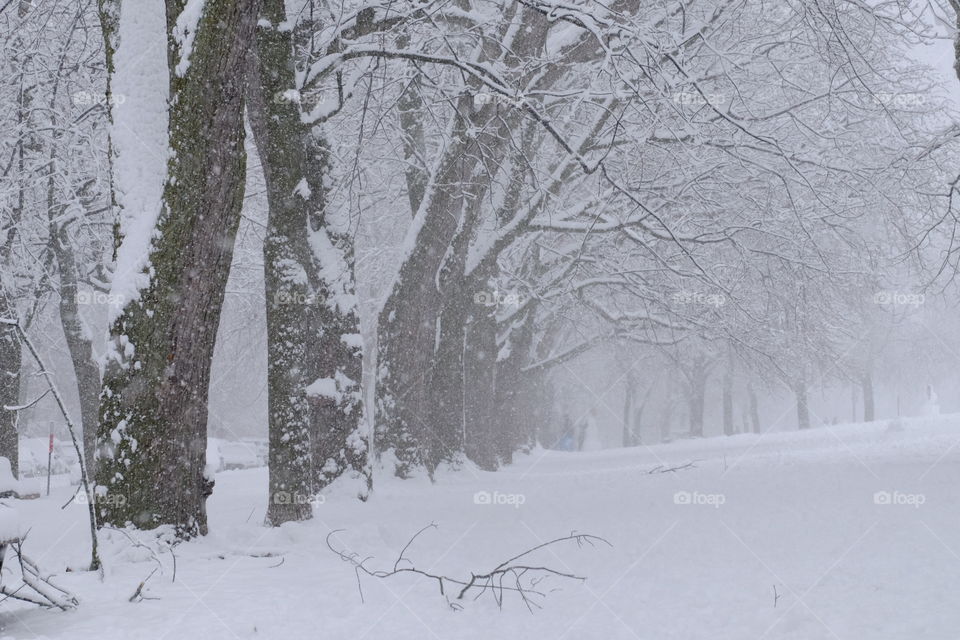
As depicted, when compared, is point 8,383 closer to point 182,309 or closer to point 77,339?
point 77,339

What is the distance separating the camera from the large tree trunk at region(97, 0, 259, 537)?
528 centimetres

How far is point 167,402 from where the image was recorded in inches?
209

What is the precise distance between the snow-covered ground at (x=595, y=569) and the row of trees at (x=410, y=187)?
0.84m

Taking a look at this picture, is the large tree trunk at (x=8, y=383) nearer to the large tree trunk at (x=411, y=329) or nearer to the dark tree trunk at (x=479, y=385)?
the large tree trunk at (x=411, y=329)

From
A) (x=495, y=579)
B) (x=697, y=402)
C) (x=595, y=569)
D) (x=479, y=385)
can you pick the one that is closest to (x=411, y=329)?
(x=479, y=385)

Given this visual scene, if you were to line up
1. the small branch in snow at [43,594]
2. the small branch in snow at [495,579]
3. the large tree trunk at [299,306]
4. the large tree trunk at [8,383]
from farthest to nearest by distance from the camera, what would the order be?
the large tree trunk at [8,383], the large tree trunk at [299,306], the small branch in snow at [495,579], the small branch in snow at [43,594]

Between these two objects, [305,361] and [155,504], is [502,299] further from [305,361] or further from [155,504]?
[155,504]

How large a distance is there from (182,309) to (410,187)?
329 inches

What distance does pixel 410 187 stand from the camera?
13422 millimetres

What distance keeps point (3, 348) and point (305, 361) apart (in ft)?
25.7

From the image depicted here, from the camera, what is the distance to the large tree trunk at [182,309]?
528 cm

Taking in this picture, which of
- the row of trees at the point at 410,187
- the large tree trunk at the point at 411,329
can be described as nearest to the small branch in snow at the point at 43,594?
the row of trees at the point at 410,187

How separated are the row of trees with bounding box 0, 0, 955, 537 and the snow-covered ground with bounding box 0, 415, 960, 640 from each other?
2.76 ft

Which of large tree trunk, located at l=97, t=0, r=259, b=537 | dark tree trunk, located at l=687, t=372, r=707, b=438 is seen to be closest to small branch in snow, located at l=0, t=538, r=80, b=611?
large tree trunk, located at l=97, t=0, r=259, b=537
